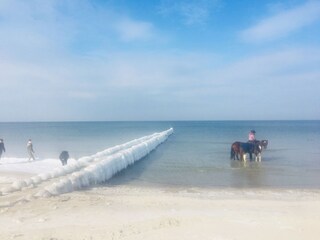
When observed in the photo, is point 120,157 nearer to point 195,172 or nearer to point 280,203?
point 195,172

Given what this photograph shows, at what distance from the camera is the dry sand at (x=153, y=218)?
23.1 feet

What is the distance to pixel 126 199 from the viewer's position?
1059cm

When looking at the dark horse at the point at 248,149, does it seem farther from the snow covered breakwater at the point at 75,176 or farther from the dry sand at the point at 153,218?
the dry sand at the point at 153,218

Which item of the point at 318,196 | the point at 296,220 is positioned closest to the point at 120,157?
the point at 318,196

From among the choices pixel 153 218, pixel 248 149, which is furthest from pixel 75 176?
pixel 248 149

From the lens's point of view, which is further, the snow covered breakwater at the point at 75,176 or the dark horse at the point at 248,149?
the dark horse at the point at 248,149

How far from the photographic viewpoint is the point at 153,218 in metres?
8.18

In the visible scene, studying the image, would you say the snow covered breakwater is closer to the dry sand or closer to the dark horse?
the dry sand

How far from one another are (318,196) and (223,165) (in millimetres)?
8767

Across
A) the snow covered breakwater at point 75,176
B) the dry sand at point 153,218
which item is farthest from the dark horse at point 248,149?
the dry sand at point 153,218

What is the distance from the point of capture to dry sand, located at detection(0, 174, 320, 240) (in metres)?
7.04

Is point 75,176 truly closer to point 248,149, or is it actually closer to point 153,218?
point 153,218

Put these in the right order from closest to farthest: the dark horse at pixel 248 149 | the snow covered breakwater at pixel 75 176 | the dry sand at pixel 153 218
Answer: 1. the dry sand at pixel 153 218
2. the snow covered breakwater at pixel 75 176
3. the dark horse at pixel 248 149

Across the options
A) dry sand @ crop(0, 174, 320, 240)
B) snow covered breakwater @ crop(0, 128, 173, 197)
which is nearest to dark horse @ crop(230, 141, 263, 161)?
snow covered breakwater @ crop(0, 128, 173, 197)
